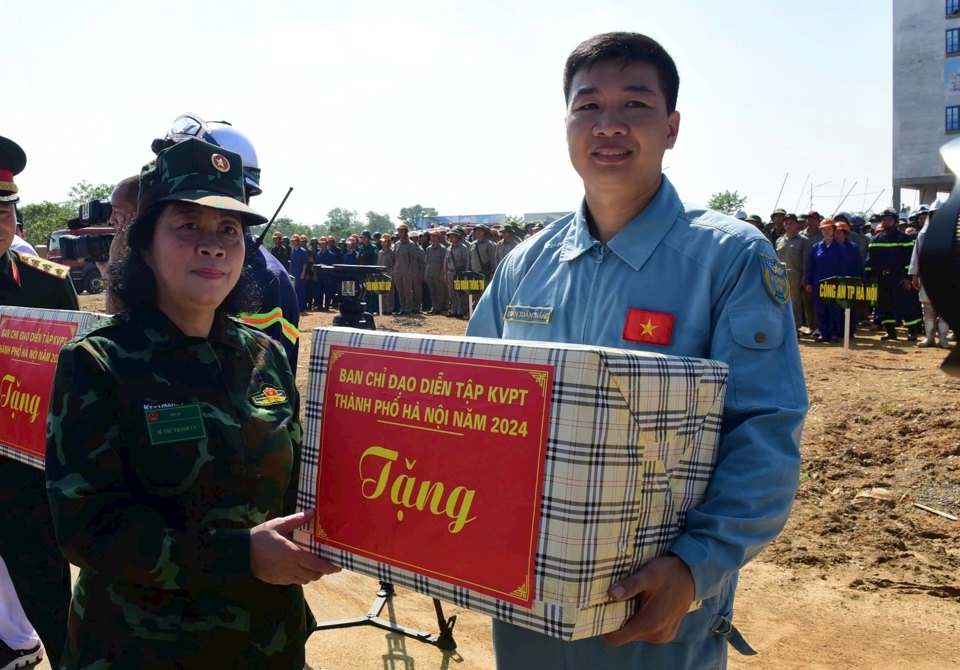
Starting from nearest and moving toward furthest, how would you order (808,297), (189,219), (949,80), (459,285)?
(189,219) < (808,297) < (459,285) < (949,80)

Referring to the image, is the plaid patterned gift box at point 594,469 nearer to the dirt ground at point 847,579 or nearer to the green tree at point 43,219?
the dirt ground at point 847,579

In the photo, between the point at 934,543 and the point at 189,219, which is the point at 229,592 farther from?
the point at 934,543

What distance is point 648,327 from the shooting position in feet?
5.52

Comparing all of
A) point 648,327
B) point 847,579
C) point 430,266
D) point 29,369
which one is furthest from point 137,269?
point 430,266

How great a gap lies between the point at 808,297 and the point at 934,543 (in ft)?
30.1

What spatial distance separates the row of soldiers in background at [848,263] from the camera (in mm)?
12375

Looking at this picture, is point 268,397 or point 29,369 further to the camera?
point 29,369

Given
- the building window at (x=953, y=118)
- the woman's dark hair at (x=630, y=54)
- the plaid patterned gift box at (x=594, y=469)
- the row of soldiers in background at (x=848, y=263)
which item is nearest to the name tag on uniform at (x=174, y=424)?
the plaid patterned gift box at (x=594, y=469)

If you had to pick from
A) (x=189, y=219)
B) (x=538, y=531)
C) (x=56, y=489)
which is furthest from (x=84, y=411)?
(x=538, y=531)

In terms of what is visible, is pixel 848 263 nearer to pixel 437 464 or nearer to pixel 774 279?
pixel 774 279

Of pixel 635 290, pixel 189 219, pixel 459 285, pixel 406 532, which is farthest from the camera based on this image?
pixel 459 285

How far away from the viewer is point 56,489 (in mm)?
1669

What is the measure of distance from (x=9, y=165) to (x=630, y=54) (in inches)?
118

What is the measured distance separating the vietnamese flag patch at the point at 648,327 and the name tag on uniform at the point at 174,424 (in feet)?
3.37
